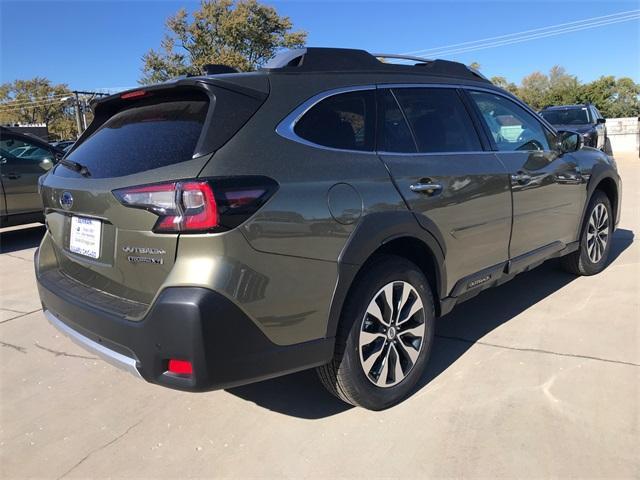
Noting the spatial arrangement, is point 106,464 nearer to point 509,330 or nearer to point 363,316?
point 363,316

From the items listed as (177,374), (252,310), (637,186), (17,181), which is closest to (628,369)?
(252,310)

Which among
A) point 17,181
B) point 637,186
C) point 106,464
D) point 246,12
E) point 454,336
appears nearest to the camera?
point 106,464

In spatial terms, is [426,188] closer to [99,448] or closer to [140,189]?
[140,189]

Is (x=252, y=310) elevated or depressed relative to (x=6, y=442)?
elevated

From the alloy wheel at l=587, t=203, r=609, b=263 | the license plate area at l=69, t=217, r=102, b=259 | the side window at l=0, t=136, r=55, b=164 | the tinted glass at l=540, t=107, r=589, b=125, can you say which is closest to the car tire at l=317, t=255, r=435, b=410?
the license plate area at l=69, t=217, r=102, b=259

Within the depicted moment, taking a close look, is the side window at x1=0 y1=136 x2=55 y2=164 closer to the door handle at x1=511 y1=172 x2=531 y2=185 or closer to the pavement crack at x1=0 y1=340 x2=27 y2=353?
the pavement crack at x1=0 y1=340 x2=27 y2=353

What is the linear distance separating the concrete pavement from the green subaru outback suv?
0.97 feet

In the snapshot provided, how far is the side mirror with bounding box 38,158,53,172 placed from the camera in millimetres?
7778

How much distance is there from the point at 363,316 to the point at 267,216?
2.57ft

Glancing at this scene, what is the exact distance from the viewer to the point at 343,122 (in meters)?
2.68

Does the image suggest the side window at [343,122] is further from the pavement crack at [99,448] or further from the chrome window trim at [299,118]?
the pavement crack at [99,448]

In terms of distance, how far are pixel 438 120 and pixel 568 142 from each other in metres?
1.75

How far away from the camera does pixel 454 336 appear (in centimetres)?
378

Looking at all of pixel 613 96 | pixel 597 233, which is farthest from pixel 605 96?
pixel 597 233
